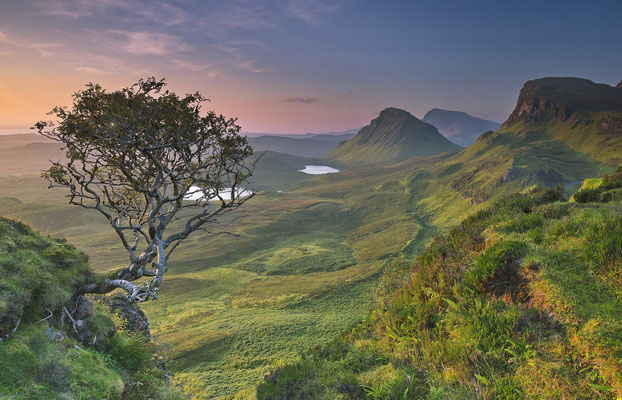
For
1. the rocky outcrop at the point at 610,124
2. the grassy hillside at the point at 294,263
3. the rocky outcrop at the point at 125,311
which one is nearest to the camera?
the rocky outcrop at the point at 125,311

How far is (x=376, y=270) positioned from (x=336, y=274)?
1140 centimetres

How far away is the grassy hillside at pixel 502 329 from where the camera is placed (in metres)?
5.97

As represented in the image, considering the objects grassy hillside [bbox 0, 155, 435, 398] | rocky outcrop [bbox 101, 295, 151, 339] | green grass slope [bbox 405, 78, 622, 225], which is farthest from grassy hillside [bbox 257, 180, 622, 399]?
green grass slope [bbox 405, 78, 622, 225]

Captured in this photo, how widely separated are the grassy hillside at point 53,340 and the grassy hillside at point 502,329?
16.4 feet

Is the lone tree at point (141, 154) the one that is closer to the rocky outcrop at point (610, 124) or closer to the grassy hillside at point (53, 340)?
the grassy hillside at point (53, 340)

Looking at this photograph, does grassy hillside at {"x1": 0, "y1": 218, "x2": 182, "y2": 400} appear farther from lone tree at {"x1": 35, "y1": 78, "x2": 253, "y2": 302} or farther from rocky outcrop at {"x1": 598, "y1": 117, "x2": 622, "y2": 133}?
rocky outcrop at {"x1": 598, "y1": 117, "x2": 622, "y2": 133}

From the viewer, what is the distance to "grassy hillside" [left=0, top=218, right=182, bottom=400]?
723 cm

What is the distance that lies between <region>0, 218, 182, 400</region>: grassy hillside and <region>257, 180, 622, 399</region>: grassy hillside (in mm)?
4987

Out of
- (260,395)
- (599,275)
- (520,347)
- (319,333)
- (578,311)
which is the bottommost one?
(319,333)

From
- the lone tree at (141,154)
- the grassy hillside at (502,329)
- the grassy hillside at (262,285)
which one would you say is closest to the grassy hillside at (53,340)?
the lone tree at (141,154)

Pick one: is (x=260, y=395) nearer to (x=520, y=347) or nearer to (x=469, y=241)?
(x=520, y=347)

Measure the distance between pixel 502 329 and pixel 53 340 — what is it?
1362 centimetres

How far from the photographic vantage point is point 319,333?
37094mm

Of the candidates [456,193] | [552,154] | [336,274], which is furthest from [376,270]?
[552,154]
